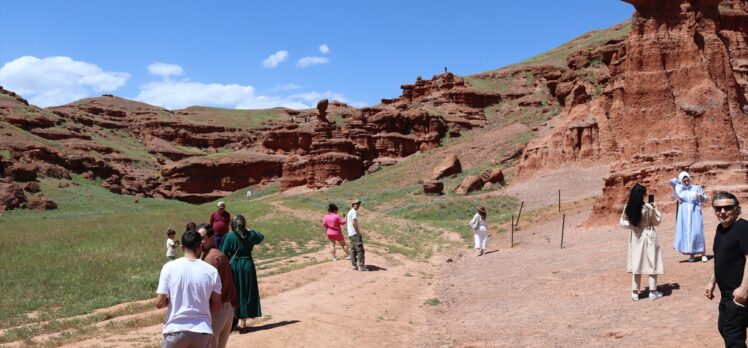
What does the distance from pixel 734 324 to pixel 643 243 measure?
13.8 ft

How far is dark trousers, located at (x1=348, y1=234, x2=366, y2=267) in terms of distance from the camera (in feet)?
51.7

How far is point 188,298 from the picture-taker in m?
5.33

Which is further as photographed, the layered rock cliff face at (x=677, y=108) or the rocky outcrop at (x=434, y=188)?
the rocky outcrop at (x=434, y=188)

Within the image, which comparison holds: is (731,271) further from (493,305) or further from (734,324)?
(493,305)

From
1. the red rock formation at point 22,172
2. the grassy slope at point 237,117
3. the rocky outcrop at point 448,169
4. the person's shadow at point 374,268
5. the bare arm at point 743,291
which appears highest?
the grassy slope at point 237,117

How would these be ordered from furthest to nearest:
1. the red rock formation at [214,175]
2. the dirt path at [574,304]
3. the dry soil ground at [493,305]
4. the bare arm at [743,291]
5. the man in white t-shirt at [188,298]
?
the red rock formation at [214,175] < the dry soil ground at [493,305] < the dirt path at [574,304] < the man in white t-shirt at [188,298] < the bare arm at [743,291]

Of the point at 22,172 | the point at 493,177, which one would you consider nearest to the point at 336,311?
the point at 493,177

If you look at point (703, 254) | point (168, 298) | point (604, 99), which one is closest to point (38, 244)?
point (168, 298)

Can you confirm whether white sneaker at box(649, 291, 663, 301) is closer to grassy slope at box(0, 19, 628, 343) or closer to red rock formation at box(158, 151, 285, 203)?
grassy slope at box(0, 19, 628, 343)

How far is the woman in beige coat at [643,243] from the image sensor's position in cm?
905

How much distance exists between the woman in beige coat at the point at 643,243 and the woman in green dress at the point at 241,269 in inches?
245

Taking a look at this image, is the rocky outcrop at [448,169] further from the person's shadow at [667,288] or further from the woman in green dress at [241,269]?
the woman in green dress at [241,269]

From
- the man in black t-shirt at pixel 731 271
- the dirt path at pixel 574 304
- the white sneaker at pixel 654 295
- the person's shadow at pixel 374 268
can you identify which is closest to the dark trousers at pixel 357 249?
the person's shadow at pixel 374 268

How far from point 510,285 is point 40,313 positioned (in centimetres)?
1022
